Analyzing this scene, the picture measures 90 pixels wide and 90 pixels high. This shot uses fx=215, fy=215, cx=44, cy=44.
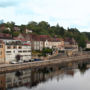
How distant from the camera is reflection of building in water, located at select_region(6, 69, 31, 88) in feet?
130

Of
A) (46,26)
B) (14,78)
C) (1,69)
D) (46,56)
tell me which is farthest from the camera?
(46,26)

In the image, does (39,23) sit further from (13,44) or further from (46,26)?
(13,44)

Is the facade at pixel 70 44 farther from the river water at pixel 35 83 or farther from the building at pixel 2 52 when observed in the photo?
the river water at pixel 35 83

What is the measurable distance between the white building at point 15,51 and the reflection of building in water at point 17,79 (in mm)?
10382

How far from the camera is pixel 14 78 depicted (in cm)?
4366

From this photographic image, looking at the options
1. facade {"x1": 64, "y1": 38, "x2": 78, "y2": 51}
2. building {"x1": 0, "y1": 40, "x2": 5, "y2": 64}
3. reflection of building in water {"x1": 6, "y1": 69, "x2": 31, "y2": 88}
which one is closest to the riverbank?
reflection of building in water {"x1": 6, "y1": 69, "x2": 31, "y2": 88}

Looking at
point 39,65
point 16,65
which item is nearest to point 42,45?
point 39,65

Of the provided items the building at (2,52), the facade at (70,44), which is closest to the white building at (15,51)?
the building at (2,52)

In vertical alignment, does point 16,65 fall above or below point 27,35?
below

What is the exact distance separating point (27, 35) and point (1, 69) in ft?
124

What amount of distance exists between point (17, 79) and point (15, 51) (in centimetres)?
1872

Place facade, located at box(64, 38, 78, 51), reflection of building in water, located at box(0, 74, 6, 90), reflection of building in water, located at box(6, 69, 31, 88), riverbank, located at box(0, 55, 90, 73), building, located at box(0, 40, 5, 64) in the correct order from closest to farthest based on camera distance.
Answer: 1. reflection of building in water, located at box(0, 74, 6, 90)
2. reflection of building in water, located at box(6, 69, 31, 88)
3. riverbank, located at box(0, 55, 90, 73)
4. building, located at box(0, 40, 5, 64)
5. facade, located at box(64, 38, 78, 51)

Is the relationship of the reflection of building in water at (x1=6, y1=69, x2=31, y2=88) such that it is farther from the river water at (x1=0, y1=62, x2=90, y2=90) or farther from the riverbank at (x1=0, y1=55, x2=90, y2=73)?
the riverbank at (x1=0, y1=55, x2=90, y2=73)

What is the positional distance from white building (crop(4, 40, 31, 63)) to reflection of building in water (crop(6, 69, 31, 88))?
1038 cm
